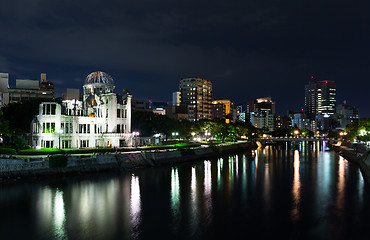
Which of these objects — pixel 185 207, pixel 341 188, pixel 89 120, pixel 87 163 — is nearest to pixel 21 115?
pixel 89 120

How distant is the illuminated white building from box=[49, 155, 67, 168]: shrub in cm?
1430

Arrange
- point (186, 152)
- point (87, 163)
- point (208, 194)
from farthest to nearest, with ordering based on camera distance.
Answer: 1. point (186, 152)
2. point (87, 163)
3. point (208, 194)

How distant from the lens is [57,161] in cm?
5591

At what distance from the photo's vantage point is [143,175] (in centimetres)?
6209

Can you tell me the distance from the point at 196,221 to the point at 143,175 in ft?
90.8

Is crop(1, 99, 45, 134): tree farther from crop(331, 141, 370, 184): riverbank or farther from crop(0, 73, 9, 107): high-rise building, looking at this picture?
crop(331, 141, 370, 184): riverbank

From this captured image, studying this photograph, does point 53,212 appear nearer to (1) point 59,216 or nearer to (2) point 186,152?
(1) point 59,216

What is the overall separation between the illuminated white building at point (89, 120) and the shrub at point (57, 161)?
14.3 m

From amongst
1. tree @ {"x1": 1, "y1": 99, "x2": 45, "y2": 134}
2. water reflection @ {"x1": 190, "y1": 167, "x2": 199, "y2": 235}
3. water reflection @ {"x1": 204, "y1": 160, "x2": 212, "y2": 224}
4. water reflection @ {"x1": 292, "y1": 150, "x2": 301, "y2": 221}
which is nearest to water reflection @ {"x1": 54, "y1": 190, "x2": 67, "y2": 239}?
water reflection @ {"x1": 190, "y1": 167, "x2": 199, "y2": 235}

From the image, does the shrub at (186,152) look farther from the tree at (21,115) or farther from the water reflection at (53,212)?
the water reflection at (53,212)

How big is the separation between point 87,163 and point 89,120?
72.2 feet

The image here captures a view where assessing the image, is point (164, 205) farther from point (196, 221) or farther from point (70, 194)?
point (70, 194)

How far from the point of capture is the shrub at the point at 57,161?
55.2 metres

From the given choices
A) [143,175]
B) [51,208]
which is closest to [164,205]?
[51,208]
